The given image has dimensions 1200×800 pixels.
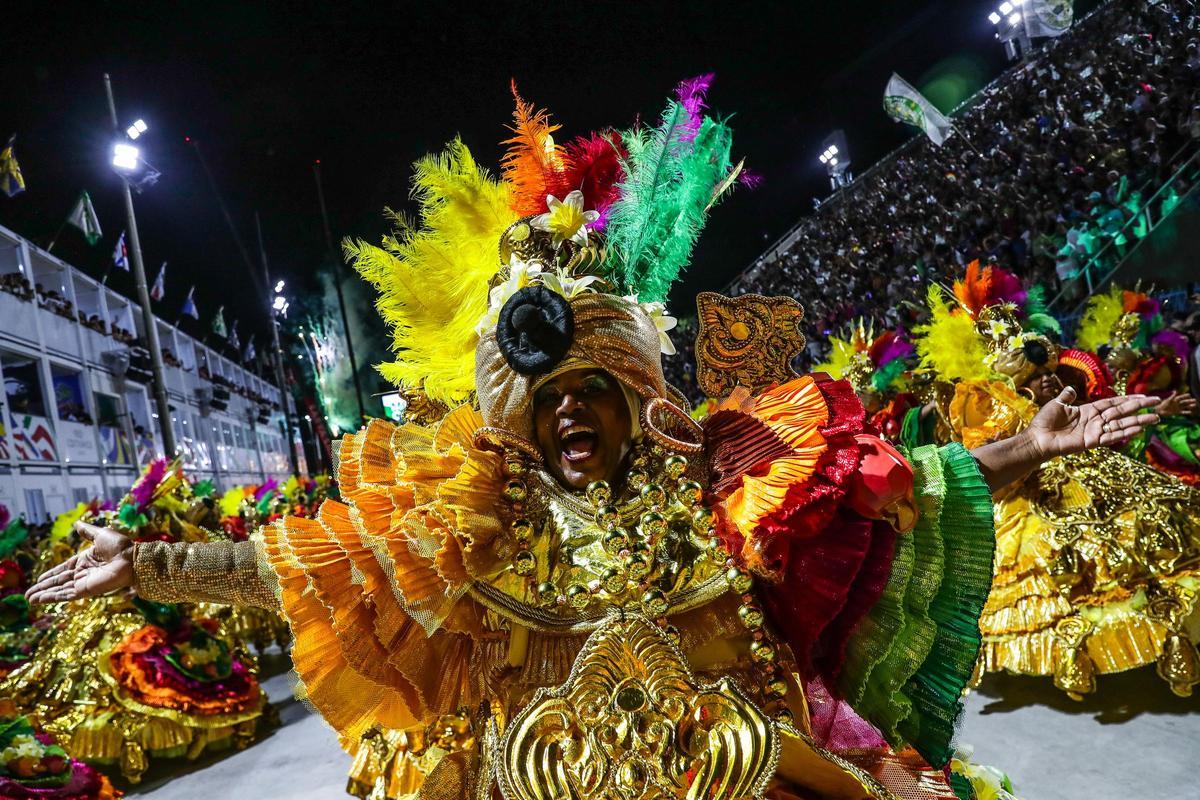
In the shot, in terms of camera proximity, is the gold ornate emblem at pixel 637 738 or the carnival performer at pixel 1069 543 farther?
the carnival performer at pixel 1069 543

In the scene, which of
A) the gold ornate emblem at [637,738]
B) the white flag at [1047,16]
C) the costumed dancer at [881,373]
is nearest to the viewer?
the gold ornate emblem at [637,738]

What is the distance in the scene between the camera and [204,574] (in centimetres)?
174

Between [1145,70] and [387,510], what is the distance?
8.55m

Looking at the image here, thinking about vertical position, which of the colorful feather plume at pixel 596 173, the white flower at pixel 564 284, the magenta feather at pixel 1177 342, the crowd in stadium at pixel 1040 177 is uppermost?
the crowd in stadium at pixel 1040 177

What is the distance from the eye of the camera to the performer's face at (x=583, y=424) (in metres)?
1.82

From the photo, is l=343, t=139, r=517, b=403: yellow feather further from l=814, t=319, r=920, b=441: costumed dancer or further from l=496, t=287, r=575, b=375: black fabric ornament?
l=814, t=319, r=920, b=441: costumed dancer

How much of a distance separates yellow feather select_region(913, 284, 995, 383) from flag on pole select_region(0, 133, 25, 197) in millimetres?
14939

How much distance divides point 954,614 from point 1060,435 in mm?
495

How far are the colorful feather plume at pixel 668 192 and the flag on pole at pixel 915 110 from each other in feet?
36.2

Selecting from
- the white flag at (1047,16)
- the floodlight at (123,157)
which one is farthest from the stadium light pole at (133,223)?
the white flag at (1047,16)

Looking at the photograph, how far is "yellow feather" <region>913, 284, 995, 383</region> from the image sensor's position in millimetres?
4520

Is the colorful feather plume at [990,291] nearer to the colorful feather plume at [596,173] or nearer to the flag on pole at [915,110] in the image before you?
the colorful feather plume at [596,173]

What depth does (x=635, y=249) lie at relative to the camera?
199 centimetres

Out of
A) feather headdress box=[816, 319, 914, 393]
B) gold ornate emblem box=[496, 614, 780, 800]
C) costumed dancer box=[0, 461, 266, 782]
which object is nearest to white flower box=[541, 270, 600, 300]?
gold ornate emblem box=[496, 614, 780, 800]
